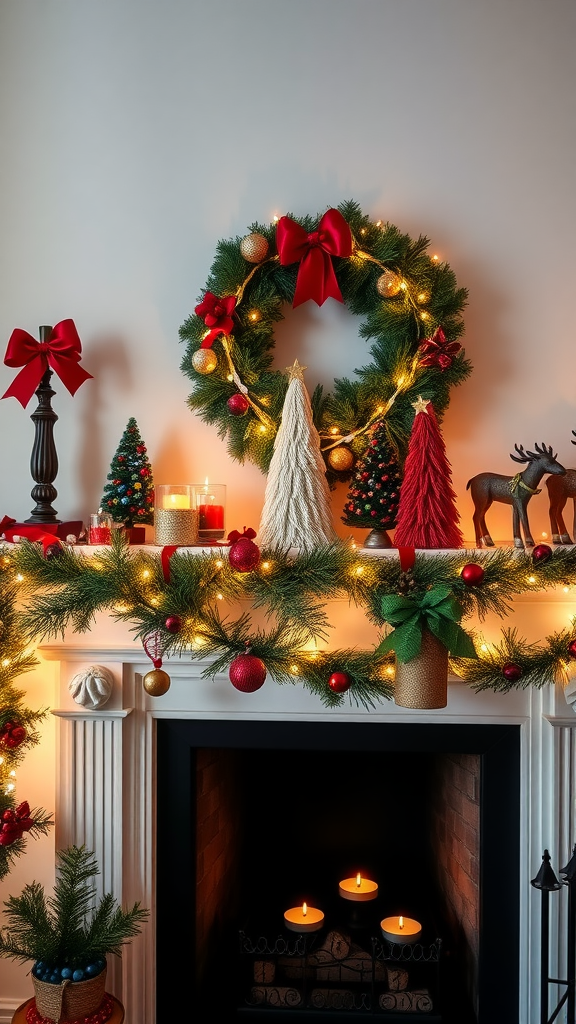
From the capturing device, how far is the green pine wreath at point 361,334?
5.64 ft

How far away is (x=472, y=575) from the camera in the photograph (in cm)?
143

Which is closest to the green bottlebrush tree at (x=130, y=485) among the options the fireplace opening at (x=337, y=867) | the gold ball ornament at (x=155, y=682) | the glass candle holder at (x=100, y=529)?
the glass candle holder at (x=100, y=529)

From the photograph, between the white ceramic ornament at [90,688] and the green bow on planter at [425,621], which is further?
the white ceramic ornament at [90,688]

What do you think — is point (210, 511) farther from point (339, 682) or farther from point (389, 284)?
point (389, 284)

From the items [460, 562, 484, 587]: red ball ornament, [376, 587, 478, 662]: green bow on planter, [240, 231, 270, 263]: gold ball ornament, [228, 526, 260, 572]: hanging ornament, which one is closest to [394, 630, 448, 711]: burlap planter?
[376, 587, 478, 662]: green bow on planter

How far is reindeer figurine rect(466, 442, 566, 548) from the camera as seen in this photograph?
1557 millimetres

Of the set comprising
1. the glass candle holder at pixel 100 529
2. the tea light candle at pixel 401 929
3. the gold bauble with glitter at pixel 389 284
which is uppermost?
the gold bauble with glitter at pixel 389 284

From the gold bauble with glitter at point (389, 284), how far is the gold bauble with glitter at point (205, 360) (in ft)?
1.37

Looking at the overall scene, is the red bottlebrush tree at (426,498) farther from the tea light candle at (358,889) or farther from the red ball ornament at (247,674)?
the tea light candle at (358,889)

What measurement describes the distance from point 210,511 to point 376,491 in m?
0.37

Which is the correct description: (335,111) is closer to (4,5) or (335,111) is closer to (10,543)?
(4,5)

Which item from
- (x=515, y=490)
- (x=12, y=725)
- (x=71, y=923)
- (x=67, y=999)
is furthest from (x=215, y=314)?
(x=67, y=999)

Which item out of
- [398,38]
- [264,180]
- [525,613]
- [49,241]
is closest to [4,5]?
[49,241]

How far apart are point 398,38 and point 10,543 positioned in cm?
152
